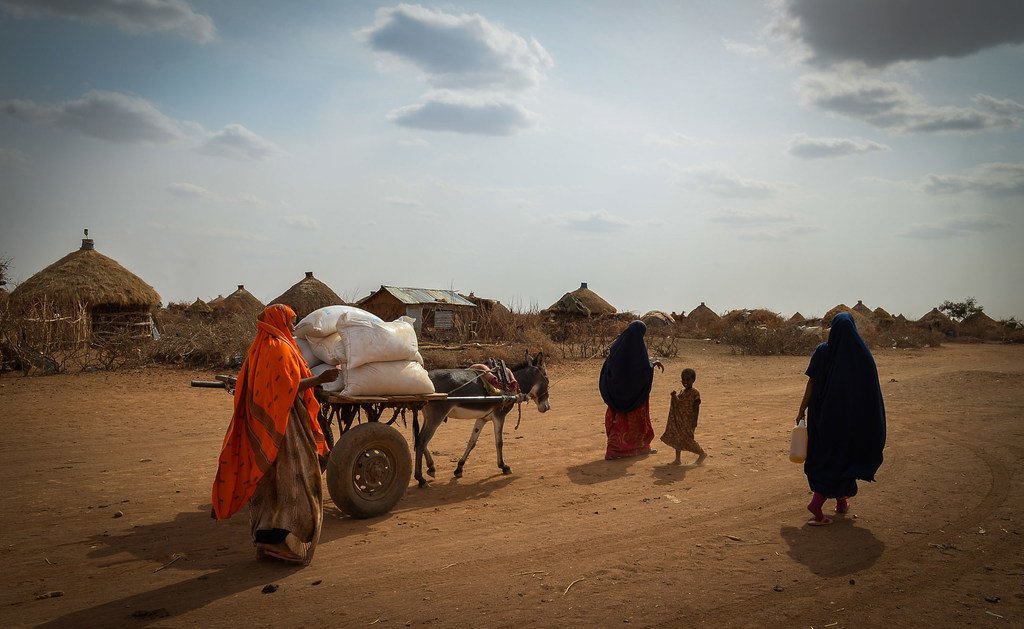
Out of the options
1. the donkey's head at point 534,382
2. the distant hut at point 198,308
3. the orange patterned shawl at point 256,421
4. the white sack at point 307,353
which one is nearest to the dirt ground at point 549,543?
the orange patterned shawl at point 256,421

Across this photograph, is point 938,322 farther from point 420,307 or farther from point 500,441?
point 500,441

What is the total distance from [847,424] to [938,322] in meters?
49.2

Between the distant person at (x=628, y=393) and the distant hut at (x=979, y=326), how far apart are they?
4533 cm

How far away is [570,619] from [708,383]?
1588 centimetres

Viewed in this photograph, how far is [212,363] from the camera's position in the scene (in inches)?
770

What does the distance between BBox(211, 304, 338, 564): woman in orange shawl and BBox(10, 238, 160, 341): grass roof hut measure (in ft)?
59.2

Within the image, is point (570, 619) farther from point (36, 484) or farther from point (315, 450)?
point (36, 484)

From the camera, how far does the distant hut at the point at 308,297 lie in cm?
2742

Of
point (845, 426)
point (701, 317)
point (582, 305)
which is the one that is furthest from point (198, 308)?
point (845, 426)

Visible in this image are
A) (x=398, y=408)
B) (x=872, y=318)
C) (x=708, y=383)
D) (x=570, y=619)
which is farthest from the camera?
(x=872, y=318)

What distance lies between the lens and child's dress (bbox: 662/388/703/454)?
8812 mm

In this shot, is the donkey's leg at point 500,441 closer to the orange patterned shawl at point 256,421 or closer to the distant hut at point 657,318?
the orange patterned shawl at point 256,421

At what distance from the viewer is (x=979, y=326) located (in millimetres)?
44750

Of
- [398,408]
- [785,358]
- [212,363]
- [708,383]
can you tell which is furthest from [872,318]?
[398,408]
